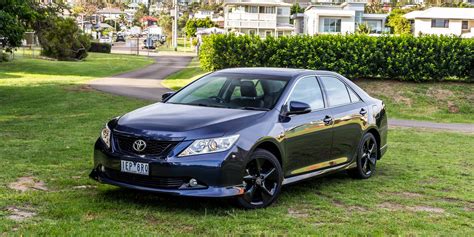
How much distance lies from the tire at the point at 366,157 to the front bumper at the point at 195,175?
275cm

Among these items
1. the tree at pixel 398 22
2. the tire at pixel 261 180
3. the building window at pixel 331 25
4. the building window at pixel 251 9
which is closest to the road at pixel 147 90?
the tire at pixel 261 180

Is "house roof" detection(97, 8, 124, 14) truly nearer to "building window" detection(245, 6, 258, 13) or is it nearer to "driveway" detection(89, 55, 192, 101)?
"building window" detection(245, 6, 258, 13)

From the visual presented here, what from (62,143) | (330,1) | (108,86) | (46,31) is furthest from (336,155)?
(330,1)

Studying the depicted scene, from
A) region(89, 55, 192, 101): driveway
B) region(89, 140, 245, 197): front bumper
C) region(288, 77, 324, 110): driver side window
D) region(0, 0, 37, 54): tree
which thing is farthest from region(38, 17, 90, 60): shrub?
region(89, 140, 245, 197): front bumper

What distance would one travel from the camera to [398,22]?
89062 mm

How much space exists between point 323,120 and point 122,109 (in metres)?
10.3

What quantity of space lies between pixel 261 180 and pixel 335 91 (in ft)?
7.34

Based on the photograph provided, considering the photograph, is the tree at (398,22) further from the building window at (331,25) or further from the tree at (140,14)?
the tree at (140,14)

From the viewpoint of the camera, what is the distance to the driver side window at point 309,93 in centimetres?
772

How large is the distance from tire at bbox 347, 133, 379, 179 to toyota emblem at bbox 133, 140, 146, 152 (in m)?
3.37

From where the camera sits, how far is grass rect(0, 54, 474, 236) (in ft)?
19.4

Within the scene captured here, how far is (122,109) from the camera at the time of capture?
1738 centimetres

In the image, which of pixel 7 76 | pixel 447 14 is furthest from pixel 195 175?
pixel 447 14

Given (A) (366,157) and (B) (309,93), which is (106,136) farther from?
(A) (366,157)
